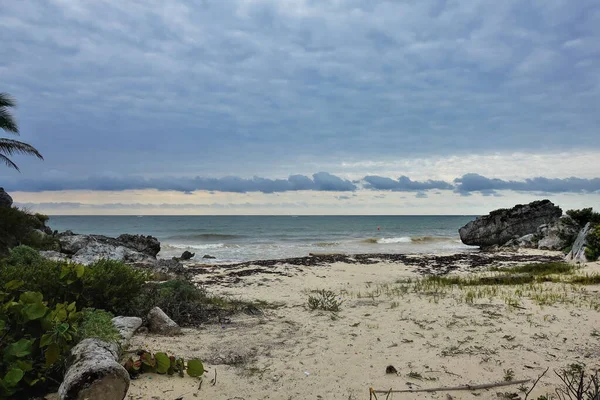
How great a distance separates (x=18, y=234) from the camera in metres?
17.0

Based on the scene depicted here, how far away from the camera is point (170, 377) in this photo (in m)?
4.45

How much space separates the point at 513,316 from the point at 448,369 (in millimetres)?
2967

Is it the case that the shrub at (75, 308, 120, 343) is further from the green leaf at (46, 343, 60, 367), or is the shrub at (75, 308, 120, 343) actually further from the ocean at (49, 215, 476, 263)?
the ocean at (49, 215, 476, 263)

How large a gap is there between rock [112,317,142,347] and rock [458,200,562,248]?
30308 mm

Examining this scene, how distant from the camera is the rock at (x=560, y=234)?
23.0 meters

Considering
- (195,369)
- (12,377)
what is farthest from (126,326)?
(12,377)

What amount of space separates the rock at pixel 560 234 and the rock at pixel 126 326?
25.3 metres

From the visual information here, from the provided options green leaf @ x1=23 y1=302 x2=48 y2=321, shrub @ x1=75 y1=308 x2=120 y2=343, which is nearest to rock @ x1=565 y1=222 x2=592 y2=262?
shrub @ x1=75 y1=308 x2=120 y2=343

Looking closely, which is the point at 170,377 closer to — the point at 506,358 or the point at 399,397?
the point at 399,397

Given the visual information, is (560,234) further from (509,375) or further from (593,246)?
(509,375)

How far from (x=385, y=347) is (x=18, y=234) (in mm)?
17876

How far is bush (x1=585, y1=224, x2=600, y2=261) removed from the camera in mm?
14732

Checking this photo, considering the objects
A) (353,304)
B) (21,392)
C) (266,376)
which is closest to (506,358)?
(266,376)

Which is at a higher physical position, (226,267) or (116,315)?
(116,315)
